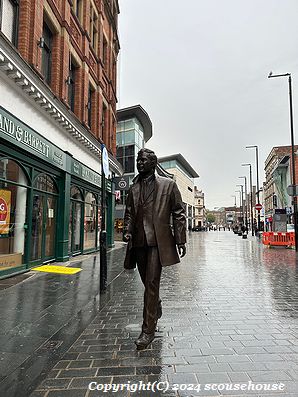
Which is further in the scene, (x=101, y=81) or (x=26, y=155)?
(x=101, y=81)

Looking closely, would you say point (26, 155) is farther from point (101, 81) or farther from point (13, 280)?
point (101, 81)

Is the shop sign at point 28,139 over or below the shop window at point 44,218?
over

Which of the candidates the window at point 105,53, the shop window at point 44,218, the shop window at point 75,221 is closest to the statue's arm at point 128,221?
the shop window at point 44,218

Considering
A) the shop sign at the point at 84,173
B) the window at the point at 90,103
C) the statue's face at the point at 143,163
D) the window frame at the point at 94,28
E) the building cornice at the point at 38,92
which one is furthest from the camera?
the window at the point at 90,103

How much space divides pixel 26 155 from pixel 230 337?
23.5ft

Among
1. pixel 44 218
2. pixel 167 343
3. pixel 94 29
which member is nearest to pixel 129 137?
pixel 94 29

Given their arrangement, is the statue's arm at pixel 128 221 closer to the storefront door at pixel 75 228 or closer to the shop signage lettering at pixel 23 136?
the shop signage lettering at pixel 23 136

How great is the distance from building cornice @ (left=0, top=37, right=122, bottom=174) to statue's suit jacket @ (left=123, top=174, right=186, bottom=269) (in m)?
5.34

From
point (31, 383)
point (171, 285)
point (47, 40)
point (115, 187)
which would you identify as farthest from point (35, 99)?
point (115, 187)

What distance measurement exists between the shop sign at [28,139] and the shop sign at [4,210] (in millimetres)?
1303

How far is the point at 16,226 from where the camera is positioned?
8.59 meters

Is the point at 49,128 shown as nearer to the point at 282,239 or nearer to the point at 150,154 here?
the point at 150,154

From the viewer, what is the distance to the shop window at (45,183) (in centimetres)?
968

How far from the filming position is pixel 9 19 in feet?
27.9
